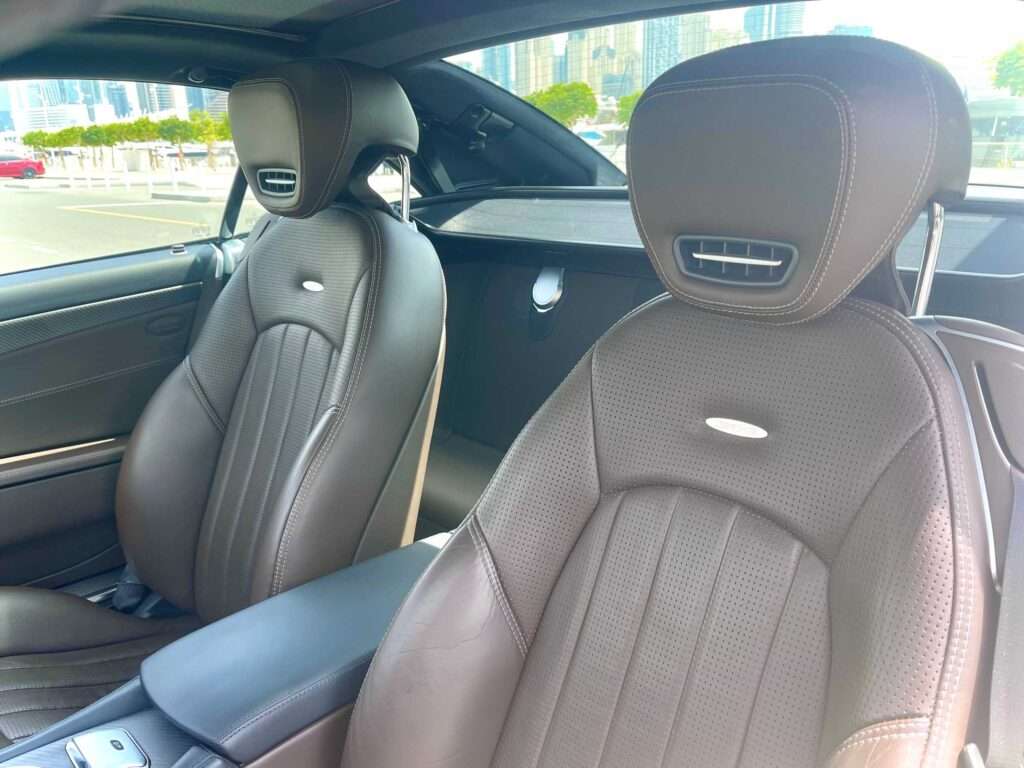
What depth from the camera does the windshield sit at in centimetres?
151

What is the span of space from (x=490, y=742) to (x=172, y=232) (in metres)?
1.87

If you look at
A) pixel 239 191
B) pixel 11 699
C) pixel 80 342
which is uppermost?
pixel 239 191

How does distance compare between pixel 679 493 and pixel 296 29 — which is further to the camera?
pixel 296 29

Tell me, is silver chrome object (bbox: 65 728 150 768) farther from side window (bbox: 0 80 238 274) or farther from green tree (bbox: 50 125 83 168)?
green tree (bbox: 50 125 83 168)

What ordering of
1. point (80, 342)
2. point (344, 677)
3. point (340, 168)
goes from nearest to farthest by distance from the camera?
point (344, 677), point (340, 168), point (80, 342)

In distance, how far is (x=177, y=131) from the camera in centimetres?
233

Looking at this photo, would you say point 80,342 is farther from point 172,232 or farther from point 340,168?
point 340,168

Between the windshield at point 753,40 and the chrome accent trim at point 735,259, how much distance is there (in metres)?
0.26

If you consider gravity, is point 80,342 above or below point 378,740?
above

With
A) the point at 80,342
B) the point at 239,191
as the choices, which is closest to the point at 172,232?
the point at 239,191

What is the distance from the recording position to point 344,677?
4.09 feet

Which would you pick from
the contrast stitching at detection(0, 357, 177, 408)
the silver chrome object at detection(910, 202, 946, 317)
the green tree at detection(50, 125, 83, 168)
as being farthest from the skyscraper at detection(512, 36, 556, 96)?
the silver chrome object at detection(910, 202, 946, 317)

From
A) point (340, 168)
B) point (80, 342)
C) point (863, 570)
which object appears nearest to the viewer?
point (863, 570)

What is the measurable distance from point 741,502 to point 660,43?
1.26m
